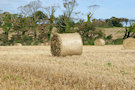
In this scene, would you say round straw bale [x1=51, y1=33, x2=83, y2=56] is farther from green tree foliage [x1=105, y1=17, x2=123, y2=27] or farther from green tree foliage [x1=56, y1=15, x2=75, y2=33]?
green tree foliage [x1=105, y1=17, x2=123, y2=27]

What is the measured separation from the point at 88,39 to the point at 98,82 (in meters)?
29.9

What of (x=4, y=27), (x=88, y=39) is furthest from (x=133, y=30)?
(x=4, y=27)

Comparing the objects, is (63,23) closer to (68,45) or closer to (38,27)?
(38,27)

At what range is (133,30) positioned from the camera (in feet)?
129

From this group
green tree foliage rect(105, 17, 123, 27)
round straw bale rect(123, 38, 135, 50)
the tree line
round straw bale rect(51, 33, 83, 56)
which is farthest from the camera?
green tree foliage rect(105, 17, 123, 27)

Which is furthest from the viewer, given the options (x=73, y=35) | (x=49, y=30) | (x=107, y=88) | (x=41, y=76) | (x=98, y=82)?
(x=49, y=30)

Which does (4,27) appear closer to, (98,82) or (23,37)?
(23,37)

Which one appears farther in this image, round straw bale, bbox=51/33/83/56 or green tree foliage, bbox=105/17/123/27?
green tree foliage, bbox=105/17/123/27

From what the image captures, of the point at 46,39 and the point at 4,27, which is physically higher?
the point at 4,27

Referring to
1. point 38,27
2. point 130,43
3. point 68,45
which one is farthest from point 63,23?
point 68,45

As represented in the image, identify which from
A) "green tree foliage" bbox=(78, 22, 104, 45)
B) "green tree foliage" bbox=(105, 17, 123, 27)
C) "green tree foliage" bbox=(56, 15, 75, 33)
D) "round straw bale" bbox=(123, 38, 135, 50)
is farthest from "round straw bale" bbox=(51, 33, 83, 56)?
"green tree foliage" bbox=(105, 17, 123, 27)

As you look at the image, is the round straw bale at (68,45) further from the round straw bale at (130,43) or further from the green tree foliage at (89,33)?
the green tree foliage at (89,33)

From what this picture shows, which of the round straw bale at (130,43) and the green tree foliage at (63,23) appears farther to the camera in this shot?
the green tree foliage at (63,23)

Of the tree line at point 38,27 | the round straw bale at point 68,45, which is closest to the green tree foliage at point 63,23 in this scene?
the tree line at point 38,27
